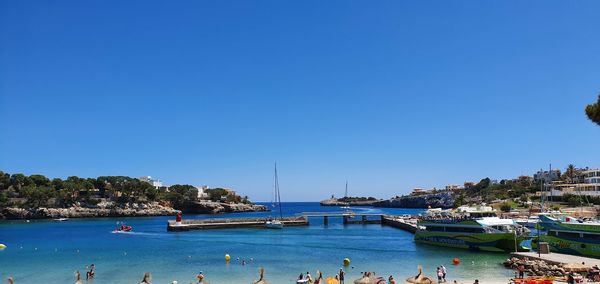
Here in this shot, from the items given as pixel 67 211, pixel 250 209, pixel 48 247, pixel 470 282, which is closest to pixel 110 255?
pixel 48 247

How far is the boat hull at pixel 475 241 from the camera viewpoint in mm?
50125

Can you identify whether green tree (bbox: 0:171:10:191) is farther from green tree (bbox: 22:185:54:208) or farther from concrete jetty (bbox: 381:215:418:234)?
concrete jetty (bbox: 381:215:418:234)

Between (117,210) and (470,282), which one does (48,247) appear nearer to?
(470,282)

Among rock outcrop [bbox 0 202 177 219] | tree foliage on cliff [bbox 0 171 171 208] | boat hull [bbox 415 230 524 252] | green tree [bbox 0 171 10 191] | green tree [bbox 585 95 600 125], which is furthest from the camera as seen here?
green tree [bbox 0 171 10 191]

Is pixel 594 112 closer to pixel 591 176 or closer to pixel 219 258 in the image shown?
pixel 219 258

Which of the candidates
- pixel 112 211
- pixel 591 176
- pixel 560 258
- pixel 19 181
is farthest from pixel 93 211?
pixel 591 176

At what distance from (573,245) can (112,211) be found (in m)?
130

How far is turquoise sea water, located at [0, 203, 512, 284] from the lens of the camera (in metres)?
37.6

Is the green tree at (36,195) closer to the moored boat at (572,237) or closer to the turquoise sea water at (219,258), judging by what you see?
the turquoise sea water at (219,258)

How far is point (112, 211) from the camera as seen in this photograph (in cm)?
14162

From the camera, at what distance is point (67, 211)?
134 m

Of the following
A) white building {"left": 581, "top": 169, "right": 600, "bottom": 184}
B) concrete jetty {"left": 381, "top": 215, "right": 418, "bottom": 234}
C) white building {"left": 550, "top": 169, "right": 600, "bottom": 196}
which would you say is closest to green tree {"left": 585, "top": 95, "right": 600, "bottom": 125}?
concrete jetty {"left": 381, "top": 215, "right": 418, "bottom": 234}

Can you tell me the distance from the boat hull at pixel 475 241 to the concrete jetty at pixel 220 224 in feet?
Result: 147

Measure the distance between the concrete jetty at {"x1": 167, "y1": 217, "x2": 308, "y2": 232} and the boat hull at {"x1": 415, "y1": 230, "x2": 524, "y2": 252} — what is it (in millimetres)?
44804
